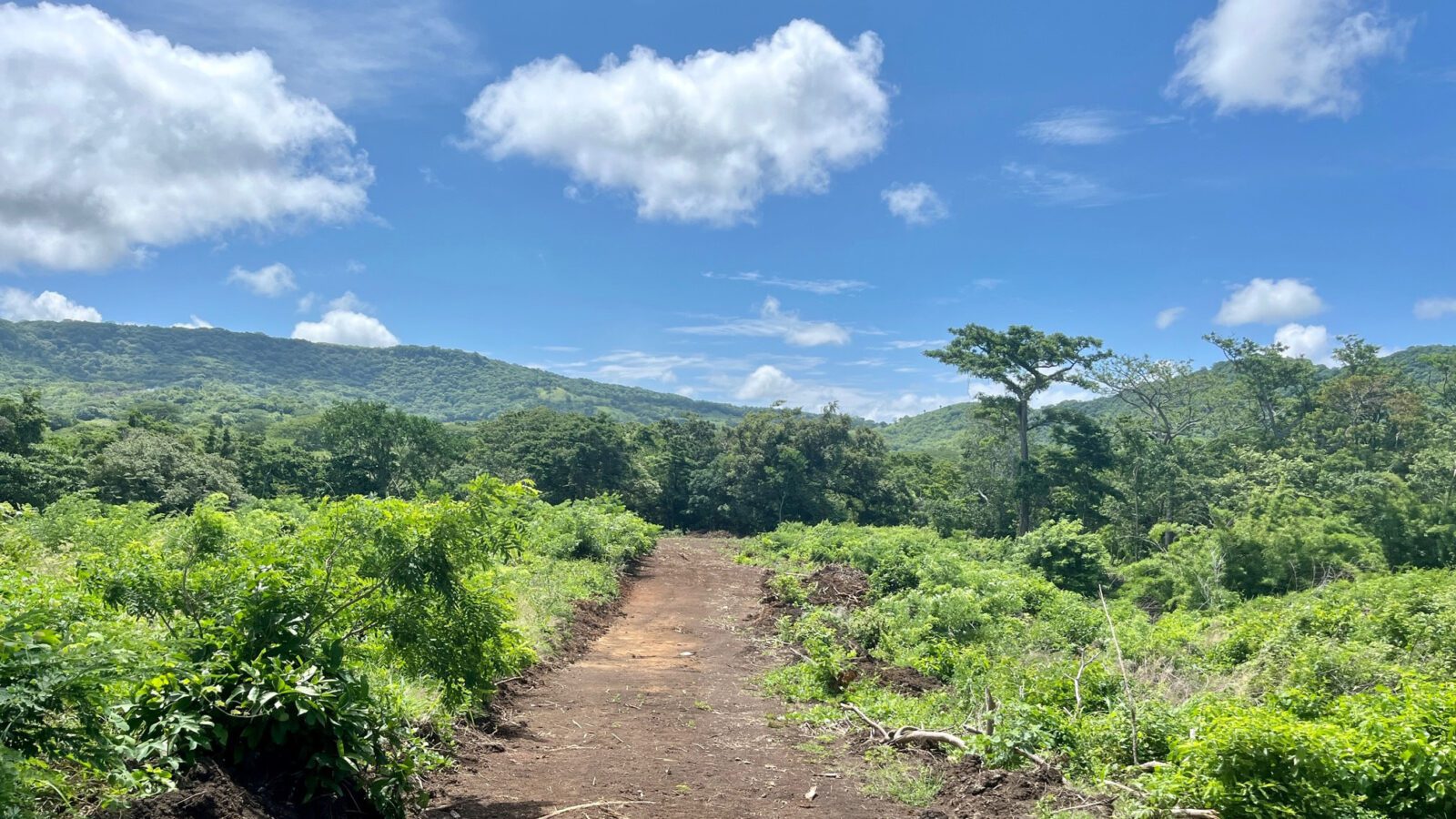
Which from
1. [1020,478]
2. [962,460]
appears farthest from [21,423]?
[962,460]

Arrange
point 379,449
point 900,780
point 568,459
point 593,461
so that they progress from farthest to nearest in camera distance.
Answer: point 593,461, point 568,459, point 379,449, point 900,780

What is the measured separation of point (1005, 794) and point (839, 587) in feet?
42.5

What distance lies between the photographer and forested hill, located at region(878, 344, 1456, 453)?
52500mm

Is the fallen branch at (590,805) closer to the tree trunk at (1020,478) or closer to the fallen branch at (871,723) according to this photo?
the fallen branch at (871,723)

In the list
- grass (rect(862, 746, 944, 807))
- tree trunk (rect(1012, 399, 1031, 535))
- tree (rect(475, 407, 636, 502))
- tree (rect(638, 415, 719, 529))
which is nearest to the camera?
grass (rect(862, 746, 944, 807))

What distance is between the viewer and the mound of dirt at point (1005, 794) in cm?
566

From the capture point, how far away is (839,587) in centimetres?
1895

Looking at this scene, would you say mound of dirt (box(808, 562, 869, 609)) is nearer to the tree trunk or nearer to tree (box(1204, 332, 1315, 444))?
the tree trunk

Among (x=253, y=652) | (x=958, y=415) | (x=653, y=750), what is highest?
(x=958, y=415)

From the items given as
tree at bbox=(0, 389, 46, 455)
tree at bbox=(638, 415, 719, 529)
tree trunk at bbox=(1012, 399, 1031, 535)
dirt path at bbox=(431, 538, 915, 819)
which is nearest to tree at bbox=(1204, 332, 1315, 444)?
tree trunk at bbox=(1012, 399, 1031, 535)

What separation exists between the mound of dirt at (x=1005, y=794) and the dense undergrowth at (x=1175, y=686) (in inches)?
8.5

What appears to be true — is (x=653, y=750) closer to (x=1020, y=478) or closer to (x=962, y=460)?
(x=1020, y=478)

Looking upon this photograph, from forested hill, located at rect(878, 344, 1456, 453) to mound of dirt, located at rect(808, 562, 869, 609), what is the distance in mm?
30938

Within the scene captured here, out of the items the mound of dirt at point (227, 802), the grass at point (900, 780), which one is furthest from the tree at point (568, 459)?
the mound of dirt at point (227, 802)
